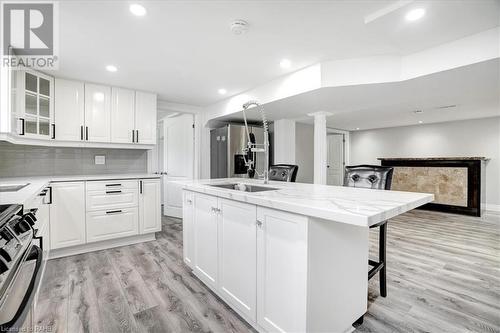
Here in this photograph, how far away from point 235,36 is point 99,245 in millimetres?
3023

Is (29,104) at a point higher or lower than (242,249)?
higher

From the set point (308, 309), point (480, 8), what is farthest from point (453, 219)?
point (308, 309)

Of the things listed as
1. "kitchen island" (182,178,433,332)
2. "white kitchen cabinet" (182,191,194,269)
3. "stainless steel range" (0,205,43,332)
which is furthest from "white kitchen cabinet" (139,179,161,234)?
"stainless steel range" (0,205,43,332)

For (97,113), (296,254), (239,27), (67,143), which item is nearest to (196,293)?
(296,254)

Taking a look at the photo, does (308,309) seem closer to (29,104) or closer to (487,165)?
(29,104)

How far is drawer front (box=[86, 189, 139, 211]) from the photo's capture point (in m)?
2.99

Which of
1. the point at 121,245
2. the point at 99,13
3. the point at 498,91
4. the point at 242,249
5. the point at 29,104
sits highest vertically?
the point at 99,13

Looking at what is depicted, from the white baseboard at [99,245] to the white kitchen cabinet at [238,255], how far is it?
2.04m

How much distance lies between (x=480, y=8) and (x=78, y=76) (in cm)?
409

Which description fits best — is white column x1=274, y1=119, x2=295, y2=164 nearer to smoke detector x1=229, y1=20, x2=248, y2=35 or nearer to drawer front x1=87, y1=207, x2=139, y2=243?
drawer front x1=87, y1=207, x2=139, y2=243

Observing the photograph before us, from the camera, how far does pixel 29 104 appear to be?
268 cm

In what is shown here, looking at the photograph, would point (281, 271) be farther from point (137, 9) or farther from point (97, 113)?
point (97, 113)

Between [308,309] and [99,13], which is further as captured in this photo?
[99,13]

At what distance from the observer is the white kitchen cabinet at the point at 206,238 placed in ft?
6.31
